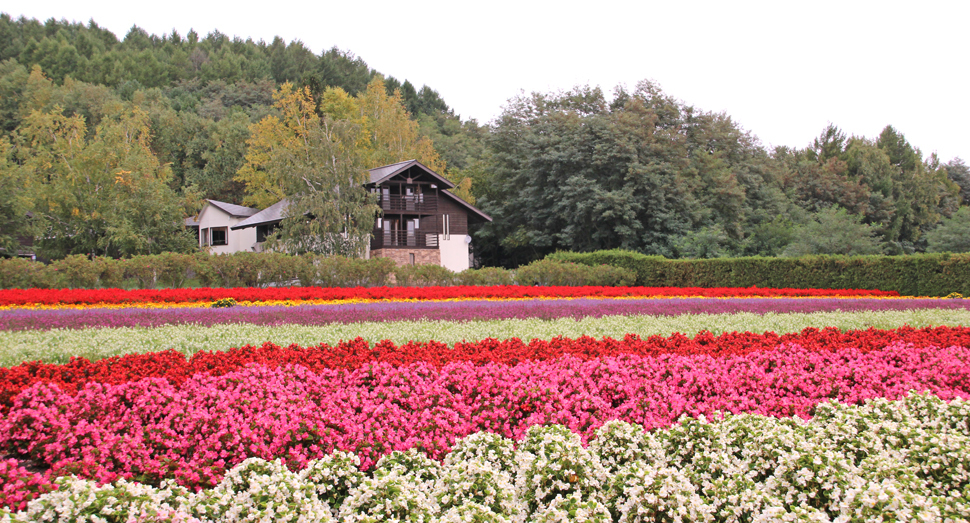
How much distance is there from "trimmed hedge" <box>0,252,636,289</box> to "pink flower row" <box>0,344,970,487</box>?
57.6 ft

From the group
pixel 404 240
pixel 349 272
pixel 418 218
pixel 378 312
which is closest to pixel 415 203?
pixel 418 218

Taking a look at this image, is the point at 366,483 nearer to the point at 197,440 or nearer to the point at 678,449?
the point at 197,440

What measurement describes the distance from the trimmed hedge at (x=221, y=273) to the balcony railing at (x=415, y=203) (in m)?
14.8

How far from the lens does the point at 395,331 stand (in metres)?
9.38

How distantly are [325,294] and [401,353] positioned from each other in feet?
34.3

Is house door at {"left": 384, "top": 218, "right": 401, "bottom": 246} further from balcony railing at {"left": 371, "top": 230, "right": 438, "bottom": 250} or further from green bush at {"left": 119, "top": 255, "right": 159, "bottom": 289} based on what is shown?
green bush at {"left": 119, "top": 255, "right": 159, "bottom": 289}

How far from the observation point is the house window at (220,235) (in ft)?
160

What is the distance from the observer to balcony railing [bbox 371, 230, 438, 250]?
37.2m

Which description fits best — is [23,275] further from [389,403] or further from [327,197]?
[389,403]

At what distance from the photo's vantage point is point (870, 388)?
5.19 meters

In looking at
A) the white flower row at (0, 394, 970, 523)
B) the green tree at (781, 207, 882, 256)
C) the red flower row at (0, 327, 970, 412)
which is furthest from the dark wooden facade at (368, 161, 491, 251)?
the white flower row at (0, 394, 970, 523)

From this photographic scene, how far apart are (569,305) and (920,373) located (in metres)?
7.61

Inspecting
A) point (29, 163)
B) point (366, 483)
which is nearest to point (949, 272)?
point (366, 483)

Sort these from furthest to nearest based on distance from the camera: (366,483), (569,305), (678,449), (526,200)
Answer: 1. (526,200)
2. (569,305)
3. (678,449)
4. (366,483)
